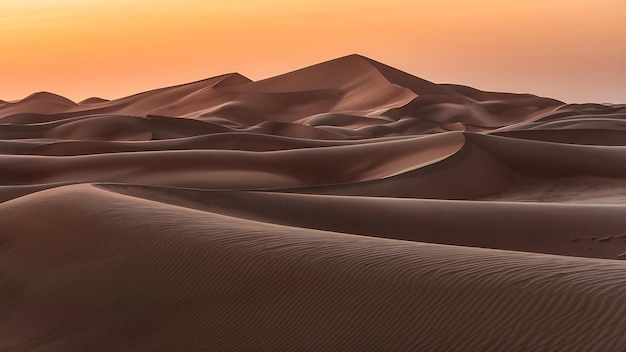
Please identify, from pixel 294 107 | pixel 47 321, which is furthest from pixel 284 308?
pixel 294 107

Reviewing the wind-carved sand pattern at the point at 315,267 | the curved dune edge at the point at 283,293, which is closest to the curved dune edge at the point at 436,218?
the wind-carved sand pattern at the point at 315,267

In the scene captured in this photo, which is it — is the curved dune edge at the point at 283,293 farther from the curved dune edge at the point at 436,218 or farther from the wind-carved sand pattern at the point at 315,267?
the curved dune edge at the point at 436,218

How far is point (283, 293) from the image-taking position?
6.27m

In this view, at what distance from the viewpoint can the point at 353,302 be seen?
5883mm

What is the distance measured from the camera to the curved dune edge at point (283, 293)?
523 cm

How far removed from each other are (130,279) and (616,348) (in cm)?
394

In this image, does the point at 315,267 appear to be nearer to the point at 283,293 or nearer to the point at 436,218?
the point at 283,293

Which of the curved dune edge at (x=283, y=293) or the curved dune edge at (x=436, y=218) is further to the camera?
the curved dune edge at (x=436, y=218)

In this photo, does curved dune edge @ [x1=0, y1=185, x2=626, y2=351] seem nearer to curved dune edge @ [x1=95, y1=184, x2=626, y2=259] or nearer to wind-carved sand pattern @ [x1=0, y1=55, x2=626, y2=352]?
wind-carved sand pattern @ [x1=0, y1=55, x2=626, y2=352]

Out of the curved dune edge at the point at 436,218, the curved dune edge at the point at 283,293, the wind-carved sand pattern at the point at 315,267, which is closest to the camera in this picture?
the curved dune edge at the point at 283,293

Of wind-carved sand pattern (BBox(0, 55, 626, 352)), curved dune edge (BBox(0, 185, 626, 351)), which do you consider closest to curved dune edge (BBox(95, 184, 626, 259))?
wind-carved sand pattern (BBox(0, 55, 626, 352))

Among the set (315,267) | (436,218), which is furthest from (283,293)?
(436,218)

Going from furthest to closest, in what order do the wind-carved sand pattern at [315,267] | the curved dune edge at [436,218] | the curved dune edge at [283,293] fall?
the curved dune edge at [436,218]
the wind-carved sand pattern at [315,267]
the curved dune edge at [283,293]

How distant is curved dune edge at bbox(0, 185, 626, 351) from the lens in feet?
17.2
